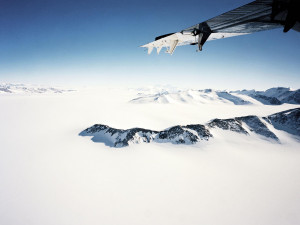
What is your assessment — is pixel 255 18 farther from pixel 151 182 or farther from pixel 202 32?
pixel 151 182

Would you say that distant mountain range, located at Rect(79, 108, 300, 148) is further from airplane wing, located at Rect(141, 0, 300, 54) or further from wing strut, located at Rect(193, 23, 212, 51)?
airplane wing, located at Rect(141, 0, 300, 54)

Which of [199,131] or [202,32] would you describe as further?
[199,131]

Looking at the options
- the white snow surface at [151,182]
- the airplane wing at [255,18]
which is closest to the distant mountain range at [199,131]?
the white snow surface at [151,182]

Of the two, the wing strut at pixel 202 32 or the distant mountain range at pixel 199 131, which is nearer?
the wing strut at pixel 202 32

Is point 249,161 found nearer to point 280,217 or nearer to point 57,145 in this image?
point 280,217

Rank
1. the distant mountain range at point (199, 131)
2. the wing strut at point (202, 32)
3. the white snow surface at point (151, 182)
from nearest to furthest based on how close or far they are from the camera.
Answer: the wing strut at point (202, 32)
the white snow surface at point (151, 182)
the distant mountain range at point (199, 131)

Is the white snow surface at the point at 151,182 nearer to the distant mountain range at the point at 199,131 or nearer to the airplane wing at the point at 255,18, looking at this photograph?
the distant mountain range at the point at 199,131

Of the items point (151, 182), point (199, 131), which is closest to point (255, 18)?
point (151, 182)
